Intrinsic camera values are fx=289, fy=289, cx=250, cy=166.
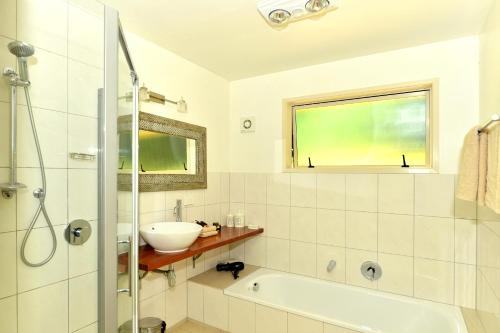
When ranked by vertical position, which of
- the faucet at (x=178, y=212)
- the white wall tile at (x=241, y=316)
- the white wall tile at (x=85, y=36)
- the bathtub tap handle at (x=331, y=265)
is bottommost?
the white wall tile at (x=241, y=316)

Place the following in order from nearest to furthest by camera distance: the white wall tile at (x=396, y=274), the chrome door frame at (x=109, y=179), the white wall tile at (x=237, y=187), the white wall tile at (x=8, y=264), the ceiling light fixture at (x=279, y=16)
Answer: the chrome door frame at (x=109, y=179) → the white wall tile at (x=8, y=264) → the ceiling light fixture at (x=279, y=16) → the white wall tile at (x=396, y=274) → the white wall tile at (x=237, y=187)

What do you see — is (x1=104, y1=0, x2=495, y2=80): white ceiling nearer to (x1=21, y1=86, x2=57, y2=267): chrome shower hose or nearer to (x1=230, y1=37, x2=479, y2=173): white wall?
(x1=230, y1=37, x2=479, y2=173): white wall

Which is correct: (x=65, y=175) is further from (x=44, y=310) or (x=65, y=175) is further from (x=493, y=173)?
(x=493, y=173)

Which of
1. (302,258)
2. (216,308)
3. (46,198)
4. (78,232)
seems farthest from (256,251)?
(46,198)

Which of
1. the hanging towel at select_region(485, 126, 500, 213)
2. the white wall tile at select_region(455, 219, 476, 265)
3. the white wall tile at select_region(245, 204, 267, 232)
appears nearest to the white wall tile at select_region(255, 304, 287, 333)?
the white wall tile at select_region(245, 204, 267, 232)

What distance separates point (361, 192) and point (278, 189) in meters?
0.77

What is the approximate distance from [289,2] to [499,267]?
70.5 inches

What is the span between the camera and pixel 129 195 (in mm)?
1368

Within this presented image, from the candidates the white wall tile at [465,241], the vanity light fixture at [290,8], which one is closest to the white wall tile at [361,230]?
the white wall tile at [465,241]

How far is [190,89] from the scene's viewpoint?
263cm

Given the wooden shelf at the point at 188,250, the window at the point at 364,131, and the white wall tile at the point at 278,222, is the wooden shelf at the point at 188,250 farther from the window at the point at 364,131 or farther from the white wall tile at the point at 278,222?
the window at the point at 364,131

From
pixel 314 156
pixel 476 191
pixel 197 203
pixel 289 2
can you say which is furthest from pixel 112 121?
pixel 314 156

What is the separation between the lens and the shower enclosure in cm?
110

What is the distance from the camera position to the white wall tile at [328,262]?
2.53 metres
